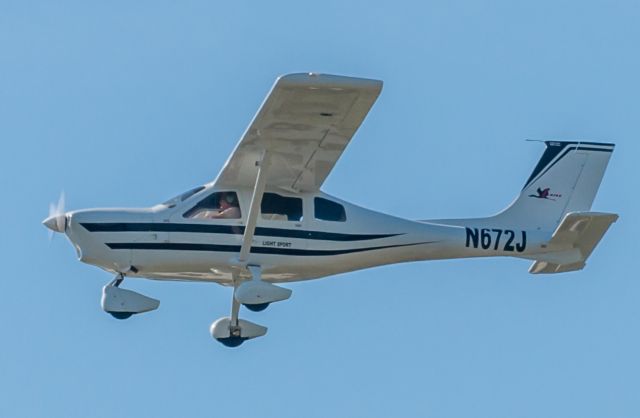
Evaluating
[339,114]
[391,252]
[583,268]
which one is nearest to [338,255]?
[391,252]

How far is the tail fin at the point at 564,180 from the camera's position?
73.0ft

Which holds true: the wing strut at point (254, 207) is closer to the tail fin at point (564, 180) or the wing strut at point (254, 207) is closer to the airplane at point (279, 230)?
the airplane at point (279, 230)

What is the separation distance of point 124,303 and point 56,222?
140cm

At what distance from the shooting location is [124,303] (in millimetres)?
19281

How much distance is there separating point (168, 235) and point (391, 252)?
3.07 m

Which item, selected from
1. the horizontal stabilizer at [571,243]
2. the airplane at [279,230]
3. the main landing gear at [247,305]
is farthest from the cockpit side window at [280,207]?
the horizontal stabilizer at [571,243]

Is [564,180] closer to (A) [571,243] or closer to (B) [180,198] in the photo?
(A) [571,243]

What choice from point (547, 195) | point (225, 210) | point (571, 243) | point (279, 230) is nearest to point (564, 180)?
point (547, 195)

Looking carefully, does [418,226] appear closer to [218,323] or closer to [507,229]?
[507,229]

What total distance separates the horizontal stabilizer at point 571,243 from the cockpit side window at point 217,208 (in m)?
4.37

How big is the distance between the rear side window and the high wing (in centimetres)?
21

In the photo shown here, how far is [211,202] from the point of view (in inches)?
792

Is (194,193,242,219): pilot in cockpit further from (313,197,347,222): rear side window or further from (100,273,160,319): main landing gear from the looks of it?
(100,273,160,319): main landing gear

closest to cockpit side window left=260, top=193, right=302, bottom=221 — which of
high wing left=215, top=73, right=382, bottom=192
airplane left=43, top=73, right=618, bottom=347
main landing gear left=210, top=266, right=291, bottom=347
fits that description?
airplane left=43, top=73, right=618, bottom=347
